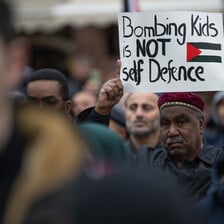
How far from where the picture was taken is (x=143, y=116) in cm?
897

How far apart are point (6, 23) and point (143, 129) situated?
6.27 m

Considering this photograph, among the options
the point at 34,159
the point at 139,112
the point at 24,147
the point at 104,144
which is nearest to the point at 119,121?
the point at 139,112

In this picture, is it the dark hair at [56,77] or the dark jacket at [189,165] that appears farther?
the dark hair at [56,77]

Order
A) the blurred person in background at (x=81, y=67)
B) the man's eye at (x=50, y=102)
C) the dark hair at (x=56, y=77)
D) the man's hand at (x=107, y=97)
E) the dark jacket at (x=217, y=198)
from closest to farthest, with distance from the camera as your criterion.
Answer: the dark jacket at (x=217, y=198)
the man's hand at (x=107, y=97)
the man's eye at (x=50, y=102)
the dark hair at (x=56, y=77)
the blurred person in background at (x=81, y=67)

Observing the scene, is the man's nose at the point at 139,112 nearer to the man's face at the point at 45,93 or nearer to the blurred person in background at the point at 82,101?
the blurred person in background at the point at 82,101

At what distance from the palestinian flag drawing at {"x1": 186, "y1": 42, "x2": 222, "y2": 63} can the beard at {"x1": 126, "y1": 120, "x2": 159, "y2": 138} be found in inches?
81.8

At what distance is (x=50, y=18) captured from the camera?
20.7 m

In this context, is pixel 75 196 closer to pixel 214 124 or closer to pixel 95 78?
pixel 214 124

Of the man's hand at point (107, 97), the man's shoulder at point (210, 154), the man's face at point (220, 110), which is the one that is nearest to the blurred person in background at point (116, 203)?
the man's shoulder at point (210, 154)

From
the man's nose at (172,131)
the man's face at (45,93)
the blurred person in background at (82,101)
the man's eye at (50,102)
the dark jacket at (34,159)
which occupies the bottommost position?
the dark jacket at (34,159)

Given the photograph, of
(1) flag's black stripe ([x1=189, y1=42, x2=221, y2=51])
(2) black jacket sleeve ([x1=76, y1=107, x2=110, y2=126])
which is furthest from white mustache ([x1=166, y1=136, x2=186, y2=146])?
(1) flag's black stripe ([x1=189, y1=42, x2=221, y2=51])

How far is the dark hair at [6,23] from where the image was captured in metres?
2.58

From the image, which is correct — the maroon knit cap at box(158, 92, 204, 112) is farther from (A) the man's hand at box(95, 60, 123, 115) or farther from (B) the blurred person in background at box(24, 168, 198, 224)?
(B) the blurred person in background at box(24, 168, 198, 224)

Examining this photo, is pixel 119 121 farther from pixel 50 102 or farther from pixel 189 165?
pixel 189 165
